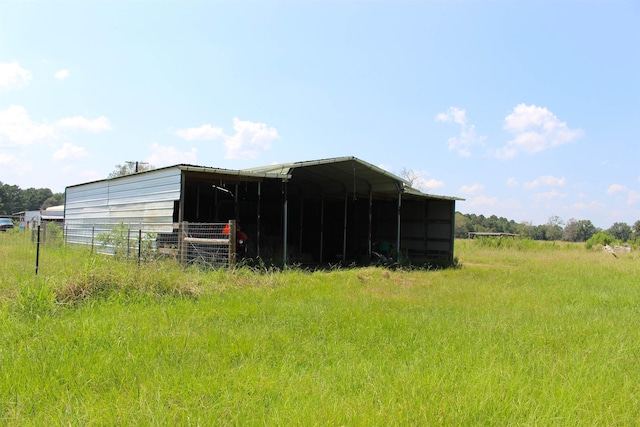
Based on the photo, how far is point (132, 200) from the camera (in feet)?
42.9

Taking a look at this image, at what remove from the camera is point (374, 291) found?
8.99m

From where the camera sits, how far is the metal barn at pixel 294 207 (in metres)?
11.9

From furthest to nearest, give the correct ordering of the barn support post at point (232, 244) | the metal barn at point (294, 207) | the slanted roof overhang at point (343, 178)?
the slanted roof overhang at point (343, 178), the metal barn at point (294, 207), the barn support post at point (232, 244)

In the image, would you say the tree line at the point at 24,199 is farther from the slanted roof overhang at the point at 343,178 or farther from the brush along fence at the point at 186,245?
the brush along fence at the point at 186,245

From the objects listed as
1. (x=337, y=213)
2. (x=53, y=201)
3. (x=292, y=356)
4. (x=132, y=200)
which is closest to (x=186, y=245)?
(x=132, y=200)

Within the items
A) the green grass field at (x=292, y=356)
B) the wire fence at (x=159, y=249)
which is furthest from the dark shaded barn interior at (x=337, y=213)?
the green grass field at (x=292, y=356)

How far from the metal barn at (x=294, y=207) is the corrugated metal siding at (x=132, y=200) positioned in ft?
0.10

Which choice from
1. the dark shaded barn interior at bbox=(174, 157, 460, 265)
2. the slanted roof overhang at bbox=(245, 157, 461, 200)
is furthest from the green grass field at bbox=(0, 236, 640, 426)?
the dark shaded barn interior at bbox=(174, 157, 460, 265)

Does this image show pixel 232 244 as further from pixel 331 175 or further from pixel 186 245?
pixel 331 175

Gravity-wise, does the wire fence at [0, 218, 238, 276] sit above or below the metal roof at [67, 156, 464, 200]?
below

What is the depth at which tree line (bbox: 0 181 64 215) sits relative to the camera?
7094 cm

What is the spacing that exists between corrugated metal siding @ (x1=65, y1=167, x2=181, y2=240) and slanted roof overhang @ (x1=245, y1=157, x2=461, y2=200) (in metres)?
2.83

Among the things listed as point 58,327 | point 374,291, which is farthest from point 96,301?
point 374,291

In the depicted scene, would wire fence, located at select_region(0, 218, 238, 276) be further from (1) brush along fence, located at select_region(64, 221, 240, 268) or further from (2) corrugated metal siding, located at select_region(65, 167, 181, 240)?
(2) corrugated metal siding, located at select_region(65, 167, 181, 240)
